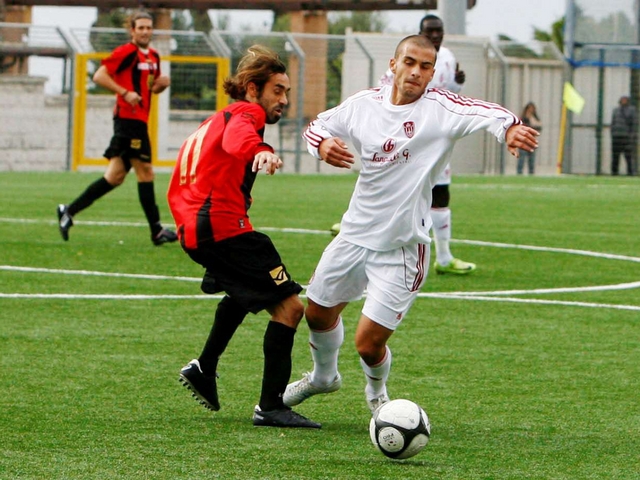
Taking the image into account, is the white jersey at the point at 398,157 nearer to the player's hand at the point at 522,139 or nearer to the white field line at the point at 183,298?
the player's hand at the point at 522,139

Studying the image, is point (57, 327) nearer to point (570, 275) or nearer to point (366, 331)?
point (366, 331)

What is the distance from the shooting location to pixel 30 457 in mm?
4672

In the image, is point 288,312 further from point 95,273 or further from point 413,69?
point 95,273

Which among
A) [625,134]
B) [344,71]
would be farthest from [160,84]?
[625,134]

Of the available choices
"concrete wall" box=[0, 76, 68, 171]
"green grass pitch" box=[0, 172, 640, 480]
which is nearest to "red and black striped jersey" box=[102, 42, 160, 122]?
"green grass pitch" box=[0, 172, 640, 480]

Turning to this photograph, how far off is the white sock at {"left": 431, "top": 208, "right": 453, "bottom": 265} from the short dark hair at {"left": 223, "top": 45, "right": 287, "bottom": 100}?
16.2ft

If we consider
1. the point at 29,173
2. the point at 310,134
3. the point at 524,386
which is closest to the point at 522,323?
the point at 524,386

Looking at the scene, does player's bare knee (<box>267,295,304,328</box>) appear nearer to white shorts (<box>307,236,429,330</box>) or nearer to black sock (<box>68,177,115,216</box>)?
white shorts (<box>307,236,429,330</box>)

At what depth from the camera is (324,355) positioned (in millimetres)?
5707

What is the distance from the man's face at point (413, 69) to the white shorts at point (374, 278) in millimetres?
664

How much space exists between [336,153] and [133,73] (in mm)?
7653

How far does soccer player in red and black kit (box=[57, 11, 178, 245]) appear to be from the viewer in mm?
12234

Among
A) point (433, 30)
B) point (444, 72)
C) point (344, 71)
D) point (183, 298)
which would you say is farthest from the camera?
point (344, 71)

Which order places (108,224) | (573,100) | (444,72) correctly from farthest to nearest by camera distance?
(573,100) → (108,224) → (444,72)
